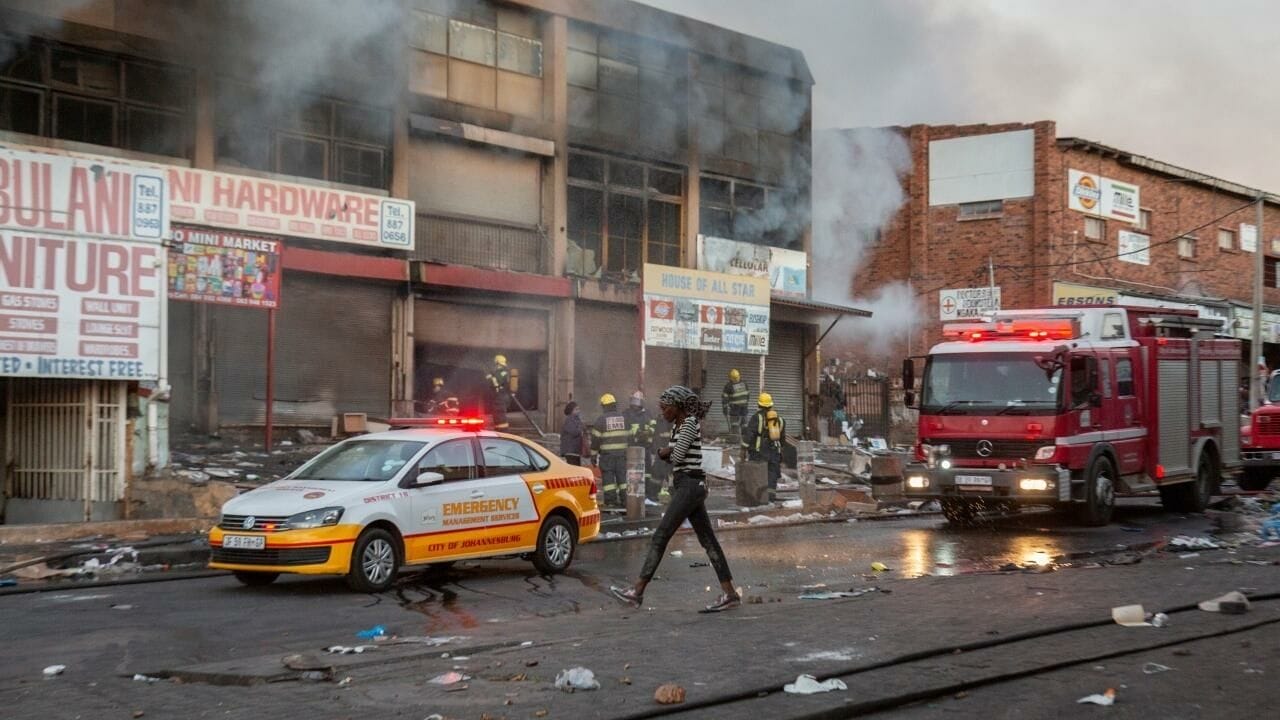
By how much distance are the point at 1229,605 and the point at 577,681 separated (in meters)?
4.92

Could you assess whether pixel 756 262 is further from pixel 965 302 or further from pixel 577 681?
pixel 577 681

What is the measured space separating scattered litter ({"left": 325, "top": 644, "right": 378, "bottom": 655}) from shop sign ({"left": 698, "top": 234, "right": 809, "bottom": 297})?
76.5 feet

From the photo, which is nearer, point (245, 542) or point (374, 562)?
point (245, 542)

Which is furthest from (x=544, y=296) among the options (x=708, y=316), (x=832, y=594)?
(x=832, y=594)

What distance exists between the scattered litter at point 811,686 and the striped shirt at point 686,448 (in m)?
A: 3.59

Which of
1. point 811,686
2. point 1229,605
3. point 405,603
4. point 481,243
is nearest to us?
point 811,686

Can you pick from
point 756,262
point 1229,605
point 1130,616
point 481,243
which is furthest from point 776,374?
point 1130,616

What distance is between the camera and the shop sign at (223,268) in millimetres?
17859

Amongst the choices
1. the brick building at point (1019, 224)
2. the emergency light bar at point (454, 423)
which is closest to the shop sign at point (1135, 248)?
the brick building at point (1019, 224)

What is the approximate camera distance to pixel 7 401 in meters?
15.8

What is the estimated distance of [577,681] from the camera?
248 inches

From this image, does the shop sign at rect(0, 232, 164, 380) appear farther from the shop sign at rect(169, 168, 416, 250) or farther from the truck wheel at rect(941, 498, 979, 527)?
the truck wheel at rect(941, 498, 979, 527)

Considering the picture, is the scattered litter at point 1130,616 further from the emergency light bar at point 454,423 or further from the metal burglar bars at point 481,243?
the metal burglar bars at point 481,243

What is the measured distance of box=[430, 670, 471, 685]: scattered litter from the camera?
6438 millimetres
